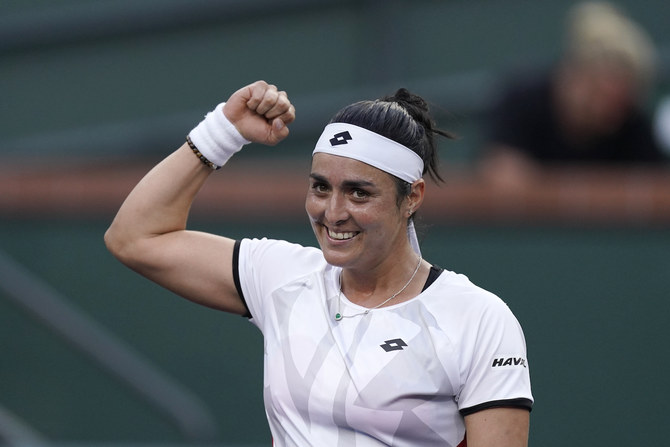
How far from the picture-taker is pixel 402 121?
361 centimetres

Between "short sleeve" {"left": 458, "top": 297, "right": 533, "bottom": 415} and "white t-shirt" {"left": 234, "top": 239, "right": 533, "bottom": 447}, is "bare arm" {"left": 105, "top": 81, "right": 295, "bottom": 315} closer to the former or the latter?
"white t-shirt" {"left": 234, "top": 239, "right": 533, "bottom": 447}

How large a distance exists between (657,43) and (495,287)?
242 cm

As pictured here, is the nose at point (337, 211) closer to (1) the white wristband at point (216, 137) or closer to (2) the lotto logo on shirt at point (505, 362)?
(1) the white wristband at point (216, 137)

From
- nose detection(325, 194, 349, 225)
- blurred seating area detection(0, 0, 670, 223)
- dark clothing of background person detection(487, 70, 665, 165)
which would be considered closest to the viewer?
nose detection(325, 194, 349, 225)

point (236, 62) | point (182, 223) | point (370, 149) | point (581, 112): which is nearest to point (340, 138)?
point (370, 149)

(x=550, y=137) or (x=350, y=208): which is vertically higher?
(x=550, y=137)

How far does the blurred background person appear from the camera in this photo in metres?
6.22

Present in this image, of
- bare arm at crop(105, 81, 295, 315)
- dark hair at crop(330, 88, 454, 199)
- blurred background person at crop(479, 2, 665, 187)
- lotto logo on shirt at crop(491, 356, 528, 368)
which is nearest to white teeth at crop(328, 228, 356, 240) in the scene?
dark hair at crop(330, 88, 454, 199)

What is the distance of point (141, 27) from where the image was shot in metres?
8.37

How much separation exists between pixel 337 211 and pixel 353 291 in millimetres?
300

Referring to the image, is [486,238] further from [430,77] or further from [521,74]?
[430,77]

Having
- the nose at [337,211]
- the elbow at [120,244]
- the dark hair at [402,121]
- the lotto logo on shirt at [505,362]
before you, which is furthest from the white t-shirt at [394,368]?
the elbow at [120,244]

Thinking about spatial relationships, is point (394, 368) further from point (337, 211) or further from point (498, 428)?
point (337, 211)

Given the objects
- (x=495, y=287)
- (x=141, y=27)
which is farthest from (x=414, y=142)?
(x=141, y=27)
